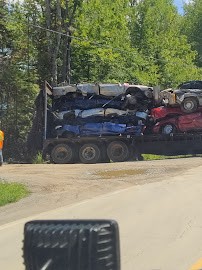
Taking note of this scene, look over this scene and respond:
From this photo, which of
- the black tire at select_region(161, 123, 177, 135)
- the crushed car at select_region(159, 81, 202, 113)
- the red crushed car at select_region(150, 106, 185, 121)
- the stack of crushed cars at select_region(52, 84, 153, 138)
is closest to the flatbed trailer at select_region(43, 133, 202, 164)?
the black tire at select_region(161, 123, 177, 135)

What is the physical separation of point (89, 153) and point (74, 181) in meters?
8.93

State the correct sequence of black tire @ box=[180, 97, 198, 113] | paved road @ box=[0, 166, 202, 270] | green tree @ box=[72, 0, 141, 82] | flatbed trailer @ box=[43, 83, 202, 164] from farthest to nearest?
green tree @ box=[72, 0, 141, 82]
flatbed trailer @ box=[43, 83, 202, 164]
black tire @ box=[180, 97, 198, 113]
paved road @ box=[0, 166, 202, 270]

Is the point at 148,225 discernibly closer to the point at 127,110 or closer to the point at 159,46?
the point at 127,110

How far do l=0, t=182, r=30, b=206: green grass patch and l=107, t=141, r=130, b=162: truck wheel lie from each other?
33.8ft

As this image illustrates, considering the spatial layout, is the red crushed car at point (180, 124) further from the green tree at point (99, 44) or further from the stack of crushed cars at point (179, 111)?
the green tree at point (99, 44)

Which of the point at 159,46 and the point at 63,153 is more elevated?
the point at 159,46

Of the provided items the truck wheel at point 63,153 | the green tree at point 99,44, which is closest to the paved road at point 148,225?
the truck wheel at point 63,153

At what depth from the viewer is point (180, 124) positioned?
25594 mm

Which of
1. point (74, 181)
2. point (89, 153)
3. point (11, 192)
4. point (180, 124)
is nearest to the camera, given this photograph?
point (11, 192)

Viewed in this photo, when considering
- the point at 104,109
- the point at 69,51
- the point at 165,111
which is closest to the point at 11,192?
the point at 104,109

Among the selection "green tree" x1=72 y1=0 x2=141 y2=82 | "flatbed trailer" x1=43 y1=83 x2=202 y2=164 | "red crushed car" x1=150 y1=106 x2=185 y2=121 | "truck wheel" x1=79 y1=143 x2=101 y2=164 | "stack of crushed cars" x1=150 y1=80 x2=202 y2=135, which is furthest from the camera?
"green tree" x1=72 y1=0 x2=141 y2=82

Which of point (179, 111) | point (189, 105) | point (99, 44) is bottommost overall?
point (179, 111)

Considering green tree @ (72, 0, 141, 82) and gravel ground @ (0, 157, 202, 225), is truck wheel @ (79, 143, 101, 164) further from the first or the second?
green tree @ (72, 0, 141, 82)

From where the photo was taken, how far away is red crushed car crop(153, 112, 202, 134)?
25.3 m
